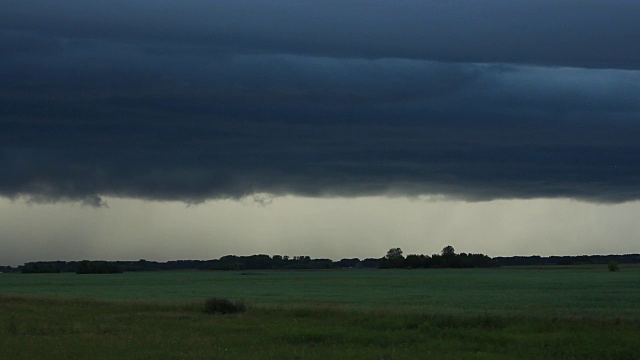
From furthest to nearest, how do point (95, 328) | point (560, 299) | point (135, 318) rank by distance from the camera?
point (560, 299) → point (135, 318) → point (95, 328)

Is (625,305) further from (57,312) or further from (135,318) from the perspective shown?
(57,312)

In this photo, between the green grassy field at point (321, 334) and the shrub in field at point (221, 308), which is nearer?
the green grassy field at point (321, 334)

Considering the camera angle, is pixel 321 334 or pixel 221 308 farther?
pixel 221 308

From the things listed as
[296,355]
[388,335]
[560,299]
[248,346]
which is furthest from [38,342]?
[560,299]

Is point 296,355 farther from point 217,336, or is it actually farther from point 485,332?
point 485,332

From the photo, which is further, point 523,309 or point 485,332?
point 523,309

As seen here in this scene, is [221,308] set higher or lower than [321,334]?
higher

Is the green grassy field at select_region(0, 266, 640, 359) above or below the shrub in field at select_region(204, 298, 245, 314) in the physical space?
below

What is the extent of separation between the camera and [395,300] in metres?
60.9

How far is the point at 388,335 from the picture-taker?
33969 mm

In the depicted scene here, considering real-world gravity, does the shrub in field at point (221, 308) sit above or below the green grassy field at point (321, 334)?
above

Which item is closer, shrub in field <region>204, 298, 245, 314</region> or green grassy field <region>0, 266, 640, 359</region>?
green grassy field <region>0, 266, 640, 359</region>

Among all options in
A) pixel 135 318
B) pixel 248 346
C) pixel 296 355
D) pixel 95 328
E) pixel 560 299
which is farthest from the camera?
pixel 560 299

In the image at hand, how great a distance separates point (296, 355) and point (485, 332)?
402 inches
